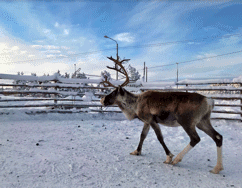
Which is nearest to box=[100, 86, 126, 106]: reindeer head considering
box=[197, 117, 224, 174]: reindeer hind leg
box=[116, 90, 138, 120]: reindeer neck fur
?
box=[116, 90, 138, 120]: reindeer neck fur

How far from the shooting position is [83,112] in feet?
26.9

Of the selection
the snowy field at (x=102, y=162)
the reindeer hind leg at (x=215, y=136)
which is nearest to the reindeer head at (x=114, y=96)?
the snowy field at (x=102, y=162)

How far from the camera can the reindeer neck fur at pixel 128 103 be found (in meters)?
3.64

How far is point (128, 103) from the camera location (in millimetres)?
3699

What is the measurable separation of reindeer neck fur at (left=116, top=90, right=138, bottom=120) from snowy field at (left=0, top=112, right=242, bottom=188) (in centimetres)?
81

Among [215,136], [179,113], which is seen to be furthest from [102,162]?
[215,136]

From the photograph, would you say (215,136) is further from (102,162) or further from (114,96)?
(114,96)

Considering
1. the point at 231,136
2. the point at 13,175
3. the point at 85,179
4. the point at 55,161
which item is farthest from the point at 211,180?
the point at 231,136

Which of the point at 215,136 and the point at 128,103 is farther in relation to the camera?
the point at 128,103

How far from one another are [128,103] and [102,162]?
1312 millimetres

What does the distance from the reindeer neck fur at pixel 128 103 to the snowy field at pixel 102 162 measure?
2.65 feet

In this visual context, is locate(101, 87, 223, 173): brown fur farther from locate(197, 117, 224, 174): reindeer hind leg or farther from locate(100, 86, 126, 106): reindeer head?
locate(100, 86, 126, 106): reindeer head

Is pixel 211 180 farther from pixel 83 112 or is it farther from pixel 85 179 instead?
pixel 83 112

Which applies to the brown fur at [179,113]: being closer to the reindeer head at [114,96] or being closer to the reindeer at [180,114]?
the reindeer at [180,114]
